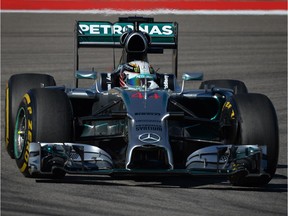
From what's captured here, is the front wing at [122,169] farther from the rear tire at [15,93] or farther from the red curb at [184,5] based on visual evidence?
the red curb at [184,5]

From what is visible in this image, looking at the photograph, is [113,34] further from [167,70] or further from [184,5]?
[184,5]

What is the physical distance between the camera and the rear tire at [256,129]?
1061cm

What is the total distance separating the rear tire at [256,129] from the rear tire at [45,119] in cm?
175

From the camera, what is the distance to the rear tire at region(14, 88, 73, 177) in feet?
34.4

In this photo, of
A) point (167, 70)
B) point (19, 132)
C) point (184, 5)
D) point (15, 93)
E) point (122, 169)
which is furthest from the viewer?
point (184, 5)

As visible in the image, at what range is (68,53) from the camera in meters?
24.7

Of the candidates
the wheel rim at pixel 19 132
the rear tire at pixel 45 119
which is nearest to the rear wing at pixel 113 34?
the wheel rim at pixel 19 132

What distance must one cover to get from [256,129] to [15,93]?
326cm

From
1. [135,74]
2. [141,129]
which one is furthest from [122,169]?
[135,74]

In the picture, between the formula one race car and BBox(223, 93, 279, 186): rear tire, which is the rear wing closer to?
the formula one race car

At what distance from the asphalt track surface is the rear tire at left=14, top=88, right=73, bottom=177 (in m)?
0.41

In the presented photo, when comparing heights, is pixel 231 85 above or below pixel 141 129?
above

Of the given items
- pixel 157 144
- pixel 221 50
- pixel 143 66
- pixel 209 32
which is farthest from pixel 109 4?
pixel 157 144

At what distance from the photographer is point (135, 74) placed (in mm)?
12094
